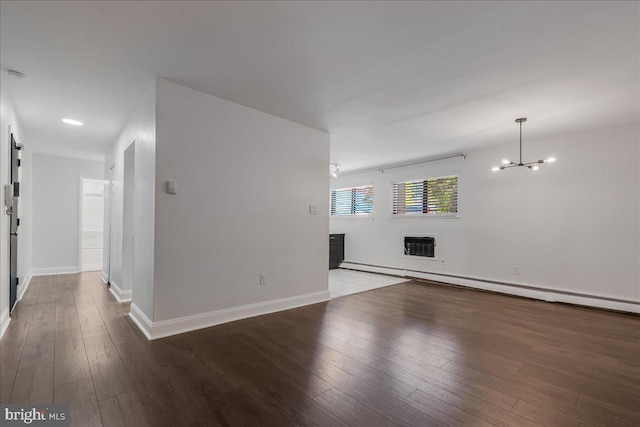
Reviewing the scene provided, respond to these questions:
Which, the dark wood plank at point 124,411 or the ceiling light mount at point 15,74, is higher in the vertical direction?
the ceiling light mount at point 15,74

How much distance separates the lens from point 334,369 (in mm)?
2250

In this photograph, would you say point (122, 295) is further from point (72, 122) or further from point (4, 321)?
point (72, 122)

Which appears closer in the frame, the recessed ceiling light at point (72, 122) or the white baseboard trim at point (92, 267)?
the recessed ceiling light at point (72, 122)

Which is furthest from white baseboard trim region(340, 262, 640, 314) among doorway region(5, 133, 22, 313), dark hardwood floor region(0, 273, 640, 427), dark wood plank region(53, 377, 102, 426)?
doorway region(5, 133, 22, 313)

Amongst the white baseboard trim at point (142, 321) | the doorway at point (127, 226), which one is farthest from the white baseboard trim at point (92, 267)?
the white baseboard trim at point (142, 321)

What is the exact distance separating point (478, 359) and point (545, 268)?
315 cm

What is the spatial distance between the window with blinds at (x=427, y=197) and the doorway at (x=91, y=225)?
6.98m

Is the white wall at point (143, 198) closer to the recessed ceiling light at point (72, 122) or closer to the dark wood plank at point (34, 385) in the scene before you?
the recessed ceiling light at point (72, 122)

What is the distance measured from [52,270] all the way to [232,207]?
17.8 feet

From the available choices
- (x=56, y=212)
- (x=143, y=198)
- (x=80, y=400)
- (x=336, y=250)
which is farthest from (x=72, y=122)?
(x=336, y=250)

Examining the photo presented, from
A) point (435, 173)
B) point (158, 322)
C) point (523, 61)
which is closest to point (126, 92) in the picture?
point (158, 322)

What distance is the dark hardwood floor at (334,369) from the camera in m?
1.73

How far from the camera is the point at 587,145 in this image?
14.0 feet

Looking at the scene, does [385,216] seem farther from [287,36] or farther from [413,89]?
[287,36]
